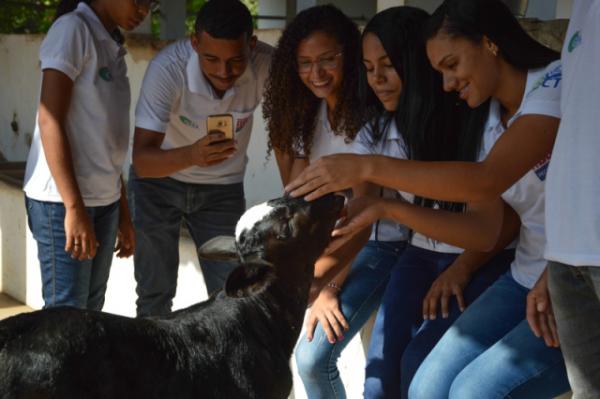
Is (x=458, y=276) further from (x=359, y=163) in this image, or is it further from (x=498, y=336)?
(x=359, y=163)

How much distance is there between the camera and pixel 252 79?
183 inches

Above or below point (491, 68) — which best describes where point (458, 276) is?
below

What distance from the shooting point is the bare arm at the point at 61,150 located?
154 inches

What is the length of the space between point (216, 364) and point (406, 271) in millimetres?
1139

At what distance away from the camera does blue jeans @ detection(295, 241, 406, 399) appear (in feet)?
12.8

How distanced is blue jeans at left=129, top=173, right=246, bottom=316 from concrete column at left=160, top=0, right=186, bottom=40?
5.21 metres

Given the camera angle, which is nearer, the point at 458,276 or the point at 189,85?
the point at 458,276

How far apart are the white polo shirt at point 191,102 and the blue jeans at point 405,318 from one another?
1230 mm

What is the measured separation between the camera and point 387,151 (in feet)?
13.2

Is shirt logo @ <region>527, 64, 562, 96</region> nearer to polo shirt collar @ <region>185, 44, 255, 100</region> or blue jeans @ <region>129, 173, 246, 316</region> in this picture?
polo shirt collar @ <region>185, 44, 255, 100</region>

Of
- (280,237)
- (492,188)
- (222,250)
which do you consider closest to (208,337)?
(222,250)

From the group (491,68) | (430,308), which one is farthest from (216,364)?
(491,68)

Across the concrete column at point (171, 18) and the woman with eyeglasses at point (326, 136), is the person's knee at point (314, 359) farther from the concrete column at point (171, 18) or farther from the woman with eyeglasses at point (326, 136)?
the concrete column at point (171, 18)

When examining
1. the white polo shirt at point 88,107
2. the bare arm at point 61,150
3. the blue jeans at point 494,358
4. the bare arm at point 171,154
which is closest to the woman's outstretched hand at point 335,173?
the blue jeans at point 494,358
